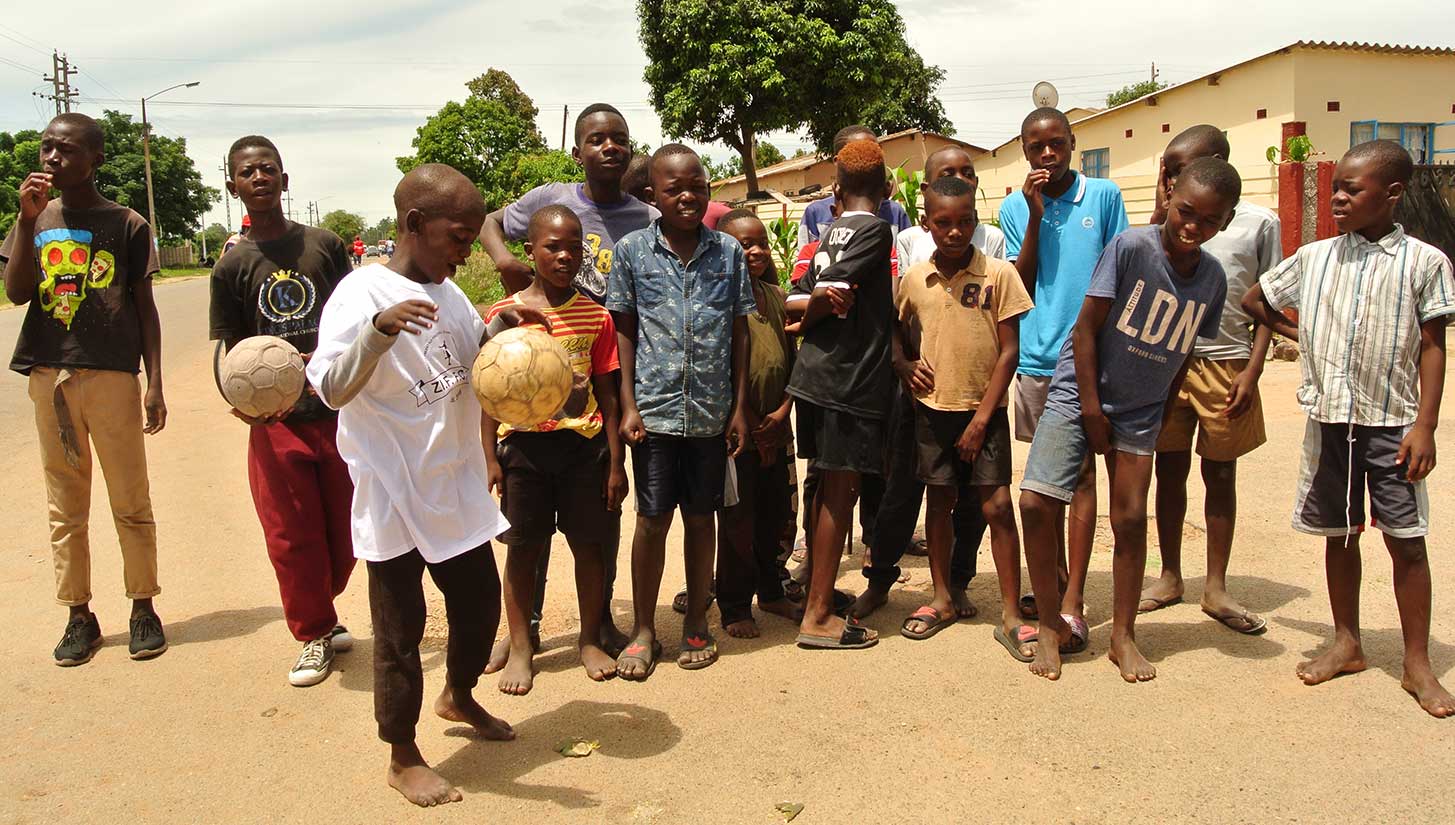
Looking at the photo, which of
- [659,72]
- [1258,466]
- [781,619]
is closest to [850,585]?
[781,619]

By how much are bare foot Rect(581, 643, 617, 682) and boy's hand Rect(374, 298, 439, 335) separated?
5.98 feet

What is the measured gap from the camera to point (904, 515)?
4559 mm

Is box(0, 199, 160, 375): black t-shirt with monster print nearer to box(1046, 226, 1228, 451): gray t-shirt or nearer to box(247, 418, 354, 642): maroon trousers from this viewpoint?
box(247, 418, 354, 642): maroon trousers

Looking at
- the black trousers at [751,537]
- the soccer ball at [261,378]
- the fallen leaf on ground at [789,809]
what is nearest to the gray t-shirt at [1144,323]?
the black trousers at [751,537]

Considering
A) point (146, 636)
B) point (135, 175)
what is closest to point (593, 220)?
point (146, 636)

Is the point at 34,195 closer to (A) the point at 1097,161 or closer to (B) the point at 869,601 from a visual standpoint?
(B) the point at 869,601

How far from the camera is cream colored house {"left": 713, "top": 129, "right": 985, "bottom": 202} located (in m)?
33.3

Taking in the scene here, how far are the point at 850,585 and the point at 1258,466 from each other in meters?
3.36

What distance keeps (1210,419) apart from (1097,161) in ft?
76.6

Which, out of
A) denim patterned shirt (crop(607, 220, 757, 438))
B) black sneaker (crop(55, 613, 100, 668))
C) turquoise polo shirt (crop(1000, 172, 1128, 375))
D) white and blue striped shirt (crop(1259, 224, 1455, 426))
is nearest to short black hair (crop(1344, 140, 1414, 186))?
white and blue striped shirt (crop(1259, 224, 1455, 426))

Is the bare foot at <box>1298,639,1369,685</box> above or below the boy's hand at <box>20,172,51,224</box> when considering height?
below

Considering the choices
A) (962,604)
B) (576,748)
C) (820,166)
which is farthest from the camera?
(820,166)

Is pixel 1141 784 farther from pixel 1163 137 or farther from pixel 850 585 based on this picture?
pixel 1163 137

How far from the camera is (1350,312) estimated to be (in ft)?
12.2
